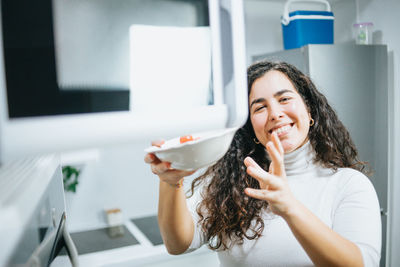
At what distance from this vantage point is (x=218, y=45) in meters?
0.42

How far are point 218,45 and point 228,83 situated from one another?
0.05 metres

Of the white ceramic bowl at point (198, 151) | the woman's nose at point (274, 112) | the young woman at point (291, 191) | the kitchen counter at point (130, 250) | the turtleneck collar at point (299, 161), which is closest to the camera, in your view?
the white ceramic bowl at point (198, 151)

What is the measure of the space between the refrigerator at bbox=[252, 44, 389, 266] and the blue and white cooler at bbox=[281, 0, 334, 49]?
0.13 m

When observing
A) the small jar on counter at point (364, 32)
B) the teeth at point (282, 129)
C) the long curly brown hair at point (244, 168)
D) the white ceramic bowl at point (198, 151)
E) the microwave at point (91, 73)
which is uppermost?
the small jar on counter at point (364, 32)

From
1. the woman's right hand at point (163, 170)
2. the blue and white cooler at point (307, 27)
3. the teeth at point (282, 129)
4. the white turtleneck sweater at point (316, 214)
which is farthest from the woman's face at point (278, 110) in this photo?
the blue and white cooler at point (307, 27)

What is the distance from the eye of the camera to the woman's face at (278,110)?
1047mm

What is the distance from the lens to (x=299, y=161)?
116 centimetres

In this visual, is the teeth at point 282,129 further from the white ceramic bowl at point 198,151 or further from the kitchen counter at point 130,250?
the kitchen counter at point 130,250

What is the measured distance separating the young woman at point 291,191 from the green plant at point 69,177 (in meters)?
1.15

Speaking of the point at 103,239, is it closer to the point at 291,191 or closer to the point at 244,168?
the point at 244,168

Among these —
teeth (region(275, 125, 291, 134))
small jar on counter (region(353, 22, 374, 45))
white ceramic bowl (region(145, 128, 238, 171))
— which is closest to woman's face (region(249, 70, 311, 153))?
teeth (region(275, 125, 291, 134))

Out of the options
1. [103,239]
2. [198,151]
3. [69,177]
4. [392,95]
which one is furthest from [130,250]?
[392,95]

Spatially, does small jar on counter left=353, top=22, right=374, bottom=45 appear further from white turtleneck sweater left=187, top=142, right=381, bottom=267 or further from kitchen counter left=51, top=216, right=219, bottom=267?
kitchen counter left=51, top=216, right=219, bottom=267

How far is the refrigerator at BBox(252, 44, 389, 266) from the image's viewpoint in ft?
6.28
